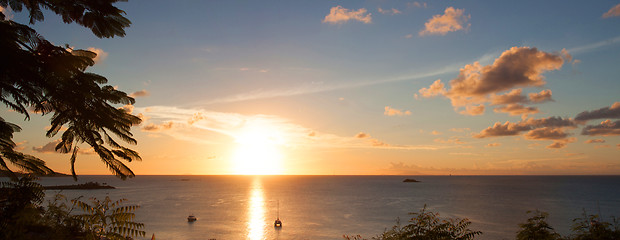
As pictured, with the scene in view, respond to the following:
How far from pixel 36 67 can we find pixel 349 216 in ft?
328

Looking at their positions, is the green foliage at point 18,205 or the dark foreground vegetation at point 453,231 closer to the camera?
the green foliage at point 18,205

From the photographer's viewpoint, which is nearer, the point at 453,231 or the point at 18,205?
the point at 18,205

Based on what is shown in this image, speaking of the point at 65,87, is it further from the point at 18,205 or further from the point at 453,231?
the point at 453,231

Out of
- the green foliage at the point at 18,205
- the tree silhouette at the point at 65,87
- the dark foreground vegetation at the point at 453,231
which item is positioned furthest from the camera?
the dark foreground vegetation at the point at 453,231

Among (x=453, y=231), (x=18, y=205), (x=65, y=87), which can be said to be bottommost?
(x=453, y=231)

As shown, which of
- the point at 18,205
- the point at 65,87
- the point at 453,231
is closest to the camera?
the point at 65,87

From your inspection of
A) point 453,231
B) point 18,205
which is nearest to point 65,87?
point 18,205

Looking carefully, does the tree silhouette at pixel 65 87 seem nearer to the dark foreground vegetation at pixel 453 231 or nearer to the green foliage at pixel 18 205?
the green foliage at pixel 18 205

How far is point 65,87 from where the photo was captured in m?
5.37

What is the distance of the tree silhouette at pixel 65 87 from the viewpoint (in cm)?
518

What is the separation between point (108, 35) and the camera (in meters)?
6.01

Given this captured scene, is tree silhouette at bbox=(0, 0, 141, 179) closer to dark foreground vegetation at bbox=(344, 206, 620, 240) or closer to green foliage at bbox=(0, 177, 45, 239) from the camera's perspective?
green foliage at bbox=(0, 177, 45, 239)

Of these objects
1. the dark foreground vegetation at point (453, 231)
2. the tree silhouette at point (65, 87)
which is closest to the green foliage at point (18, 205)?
the tree silhouette at point (65, 87)

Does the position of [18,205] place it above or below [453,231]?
above
